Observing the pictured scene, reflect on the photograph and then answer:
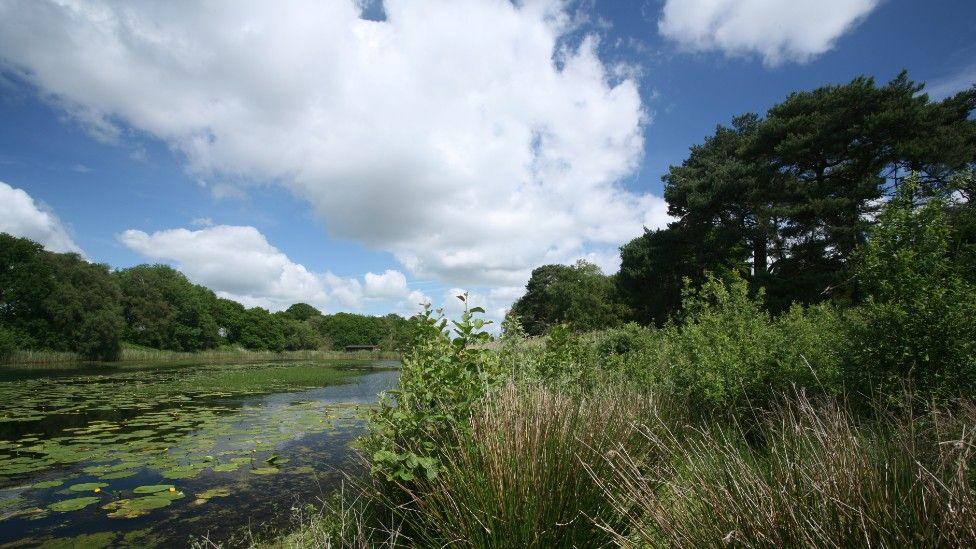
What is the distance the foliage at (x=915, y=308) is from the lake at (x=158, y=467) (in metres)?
7.82

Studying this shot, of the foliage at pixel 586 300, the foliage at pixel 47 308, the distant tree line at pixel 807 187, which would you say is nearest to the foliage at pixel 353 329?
the foliage at pixel 586 300

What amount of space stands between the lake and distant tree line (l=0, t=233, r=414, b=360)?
4647 mm

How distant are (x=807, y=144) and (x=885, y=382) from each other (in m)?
22.4

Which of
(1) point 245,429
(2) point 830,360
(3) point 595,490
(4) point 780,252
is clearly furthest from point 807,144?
(1) point 245,429

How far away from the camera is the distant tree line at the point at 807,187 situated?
1988 cm

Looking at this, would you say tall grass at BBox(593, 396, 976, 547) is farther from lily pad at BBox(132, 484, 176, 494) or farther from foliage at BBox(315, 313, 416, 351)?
foliage at BBox(315, 313, 416, 351)

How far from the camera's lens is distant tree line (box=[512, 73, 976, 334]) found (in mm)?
19875

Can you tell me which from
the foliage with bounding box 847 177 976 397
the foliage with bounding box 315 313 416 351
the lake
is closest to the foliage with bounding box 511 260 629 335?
the lake

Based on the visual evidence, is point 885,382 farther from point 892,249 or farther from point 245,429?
point 245,429

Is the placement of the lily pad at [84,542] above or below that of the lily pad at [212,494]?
above

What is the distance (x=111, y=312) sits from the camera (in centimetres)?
4744

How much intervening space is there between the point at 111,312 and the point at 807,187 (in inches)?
2553

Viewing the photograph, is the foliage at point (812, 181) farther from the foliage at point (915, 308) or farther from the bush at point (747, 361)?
the foliage at point (915, 308)

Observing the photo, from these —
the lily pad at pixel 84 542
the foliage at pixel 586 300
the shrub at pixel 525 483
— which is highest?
the foliage at pixel 586 300
